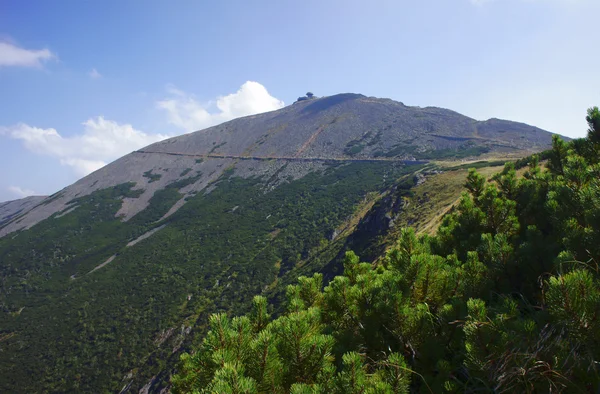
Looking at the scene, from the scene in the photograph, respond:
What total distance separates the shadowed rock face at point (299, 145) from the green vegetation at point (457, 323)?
8458cm

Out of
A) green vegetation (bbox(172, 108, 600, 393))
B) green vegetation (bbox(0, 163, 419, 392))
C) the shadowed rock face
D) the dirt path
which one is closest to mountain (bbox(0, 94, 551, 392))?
green vegetation (bbox(0, 163, 419, 392))

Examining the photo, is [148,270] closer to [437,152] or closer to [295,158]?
[295,158]

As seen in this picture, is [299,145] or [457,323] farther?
[299,145]

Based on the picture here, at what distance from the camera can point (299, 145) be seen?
117812 millimetres

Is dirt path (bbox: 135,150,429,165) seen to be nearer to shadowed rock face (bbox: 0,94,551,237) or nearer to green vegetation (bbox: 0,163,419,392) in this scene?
shadowed rock face (bbox: 0,94,551,237)

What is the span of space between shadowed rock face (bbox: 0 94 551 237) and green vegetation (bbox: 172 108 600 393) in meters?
84.6

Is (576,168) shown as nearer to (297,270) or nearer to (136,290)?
(297,270)

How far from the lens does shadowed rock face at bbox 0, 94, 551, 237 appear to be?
96012 mm

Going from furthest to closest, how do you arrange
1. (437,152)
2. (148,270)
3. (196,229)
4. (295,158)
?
1. (295,158)
2. (437,152)
3. (196,229)
4. (148,270)

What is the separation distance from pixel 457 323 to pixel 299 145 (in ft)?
382

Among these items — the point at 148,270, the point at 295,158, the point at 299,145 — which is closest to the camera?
the point at 148,270

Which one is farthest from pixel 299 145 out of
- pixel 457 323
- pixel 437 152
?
pixel 457 323

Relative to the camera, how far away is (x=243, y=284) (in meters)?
57.3

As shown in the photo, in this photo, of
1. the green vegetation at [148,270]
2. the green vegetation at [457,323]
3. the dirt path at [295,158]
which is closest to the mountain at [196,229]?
the green vegetation at [148,270]
